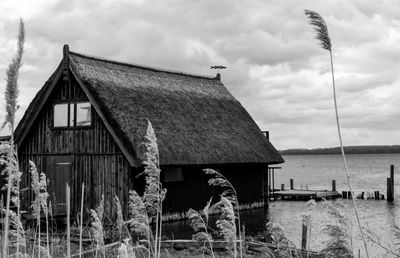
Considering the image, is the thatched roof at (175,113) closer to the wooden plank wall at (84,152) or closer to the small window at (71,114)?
the wooden plank wall at (84,152)

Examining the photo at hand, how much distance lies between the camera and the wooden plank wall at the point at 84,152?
1898 centimetres

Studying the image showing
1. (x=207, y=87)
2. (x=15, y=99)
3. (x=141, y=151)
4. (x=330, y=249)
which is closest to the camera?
(x=15, y=99)

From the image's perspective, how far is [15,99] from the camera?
6.70ft

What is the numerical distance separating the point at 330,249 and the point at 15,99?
2149 mm

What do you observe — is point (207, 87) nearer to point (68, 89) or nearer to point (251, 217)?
point (251, 217)

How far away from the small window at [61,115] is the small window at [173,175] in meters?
4.03

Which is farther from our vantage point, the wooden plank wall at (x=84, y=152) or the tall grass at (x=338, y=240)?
the wooden plank wall at (x=84, y=152)

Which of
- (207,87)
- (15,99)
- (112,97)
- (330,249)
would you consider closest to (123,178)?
(112,97)

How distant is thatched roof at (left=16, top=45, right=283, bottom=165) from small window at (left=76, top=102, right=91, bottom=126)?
0.80 metres

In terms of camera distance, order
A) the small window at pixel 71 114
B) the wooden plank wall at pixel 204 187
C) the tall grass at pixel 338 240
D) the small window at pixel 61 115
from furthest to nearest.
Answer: the wooden plank wall at pixel 204 187
the small window at pixel 61 115
the small window at pixel 71 114
the tall grass at pixel 338 240

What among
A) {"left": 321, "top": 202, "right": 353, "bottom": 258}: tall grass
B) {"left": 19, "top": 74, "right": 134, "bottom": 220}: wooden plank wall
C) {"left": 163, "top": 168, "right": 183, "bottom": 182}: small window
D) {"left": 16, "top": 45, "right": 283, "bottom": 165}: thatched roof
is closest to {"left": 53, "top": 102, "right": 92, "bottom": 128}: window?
{"left": 19, "top": 74, "right": 134, "bottom": 220}: wooden plank wall

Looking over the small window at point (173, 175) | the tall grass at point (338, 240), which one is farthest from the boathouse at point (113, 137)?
the tall grass at point (338, 240)

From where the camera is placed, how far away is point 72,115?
20234mm

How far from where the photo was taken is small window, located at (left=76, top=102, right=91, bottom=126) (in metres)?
19.8
